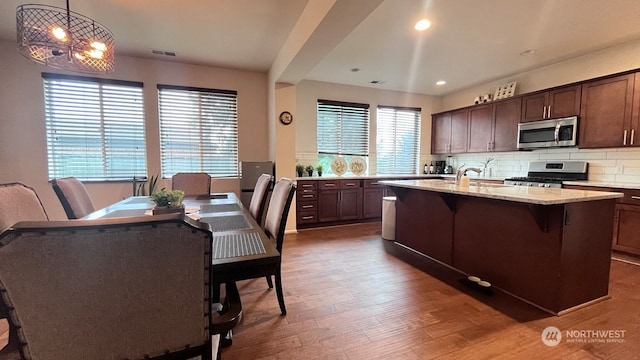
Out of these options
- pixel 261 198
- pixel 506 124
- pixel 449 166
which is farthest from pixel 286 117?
pixel 449 166

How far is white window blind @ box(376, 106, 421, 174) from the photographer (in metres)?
5.50

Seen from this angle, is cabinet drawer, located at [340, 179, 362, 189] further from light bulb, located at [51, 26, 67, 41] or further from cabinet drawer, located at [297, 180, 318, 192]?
light bulb, located at [51, 26, 67, 41]

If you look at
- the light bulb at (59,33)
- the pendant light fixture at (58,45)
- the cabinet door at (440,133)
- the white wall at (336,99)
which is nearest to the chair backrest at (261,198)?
the pendant light fixture at (58,45)

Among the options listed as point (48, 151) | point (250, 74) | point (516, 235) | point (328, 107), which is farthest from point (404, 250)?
point (48, 151)

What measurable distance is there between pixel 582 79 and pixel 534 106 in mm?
584

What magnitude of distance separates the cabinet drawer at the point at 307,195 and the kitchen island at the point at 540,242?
88.7 inches

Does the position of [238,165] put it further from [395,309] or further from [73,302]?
[73,302]

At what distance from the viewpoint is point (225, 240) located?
1.39 metres

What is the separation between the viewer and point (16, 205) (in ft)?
5.10

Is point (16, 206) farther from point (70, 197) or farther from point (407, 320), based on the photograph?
point (407, 320)

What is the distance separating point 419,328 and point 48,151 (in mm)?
4793

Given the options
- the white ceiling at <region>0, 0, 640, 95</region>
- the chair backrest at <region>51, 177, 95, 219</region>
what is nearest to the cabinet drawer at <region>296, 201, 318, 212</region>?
the white ceiling at <region>0, 0, 640, 95</region>

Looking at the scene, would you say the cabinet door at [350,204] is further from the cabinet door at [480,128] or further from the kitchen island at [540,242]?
the cabinet door at [480,128]

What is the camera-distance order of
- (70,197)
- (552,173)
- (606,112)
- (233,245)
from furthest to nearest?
(552,173), (606,112), (70,197), (233,245)
